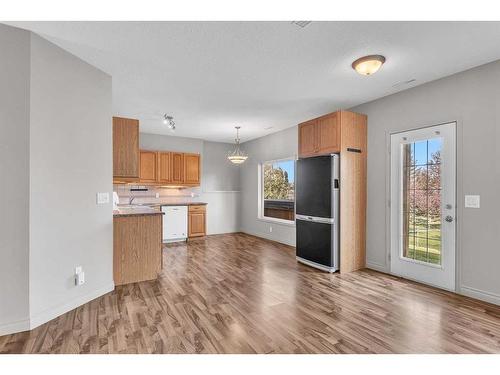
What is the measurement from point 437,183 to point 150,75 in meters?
3.83

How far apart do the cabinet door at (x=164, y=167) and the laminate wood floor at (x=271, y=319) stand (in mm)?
3054

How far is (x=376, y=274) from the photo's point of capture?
12.4ft

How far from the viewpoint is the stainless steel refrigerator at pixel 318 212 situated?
3834 millimetres

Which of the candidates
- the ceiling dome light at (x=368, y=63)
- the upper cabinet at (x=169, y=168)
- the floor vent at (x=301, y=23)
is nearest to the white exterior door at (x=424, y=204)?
the ceiling dome light at (x=368, y=63)

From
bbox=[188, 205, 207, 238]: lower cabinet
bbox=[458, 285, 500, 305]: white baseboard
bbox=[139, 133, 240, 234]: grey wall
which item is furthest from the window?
bbox=[458, 285, 500, 305]: white baseboard

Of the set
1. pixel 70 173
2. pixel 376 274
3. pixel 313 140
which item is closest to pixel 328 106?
pixel 313 140

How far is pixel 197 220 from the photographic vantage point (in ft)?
21.5

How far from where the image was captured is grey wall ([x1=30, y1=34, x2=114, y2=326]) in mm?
2342

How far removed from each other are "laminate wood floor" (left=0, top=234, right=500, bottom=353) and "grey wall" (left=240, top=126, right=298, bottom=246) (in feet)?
7.76

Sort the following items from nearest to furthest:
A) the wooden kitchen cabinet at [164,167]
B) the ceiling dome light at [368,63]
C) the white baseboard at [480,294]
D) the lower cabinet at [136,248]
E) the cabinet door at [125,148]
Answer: the ceiling dome light at [368,63] < the white baseboard at [480,294] < the lower cabinet at [136,248] < the cabinet door at [125,148] < the wooden kitchen cabinet at [164,167]

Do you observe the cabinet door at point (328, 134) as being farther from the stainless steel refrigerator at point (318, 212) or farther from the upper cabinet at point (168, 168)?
the upper cabinet at point (168, 168)

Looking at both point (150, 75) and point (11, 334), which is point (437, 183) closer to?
point (150, 75)

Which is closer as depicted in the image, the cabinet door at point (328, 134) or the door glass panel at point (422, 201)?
the door glass panel at point (422, 201)

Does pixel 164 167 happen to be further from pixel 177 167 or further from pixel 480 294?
pixel 480 294
